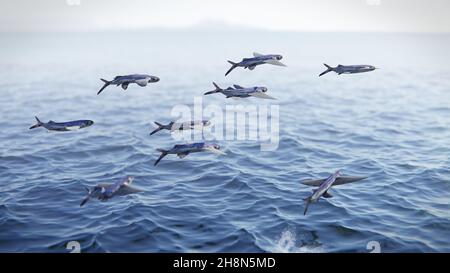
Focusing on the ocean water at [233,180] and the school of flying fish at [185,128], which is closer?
the school of flying fish at [185,128]

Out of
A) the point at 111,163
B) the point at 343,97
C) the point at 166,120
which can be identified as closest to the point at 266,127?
the point at 166,120

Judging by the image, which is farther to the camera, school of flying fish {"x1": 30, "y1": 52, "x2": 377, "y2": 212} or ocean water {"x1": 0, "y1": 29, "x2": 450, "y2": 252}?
ocean water {"x1": 0, "y1": 29, "x2": 450, "y2": 252}

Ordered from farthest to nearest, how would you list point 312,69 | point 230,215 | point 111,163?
point 312,69 < point 111,163 < point 230,215

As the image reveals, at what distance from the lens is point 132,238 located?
1263cm

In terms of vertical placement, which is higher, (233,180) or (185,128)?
(185,128)

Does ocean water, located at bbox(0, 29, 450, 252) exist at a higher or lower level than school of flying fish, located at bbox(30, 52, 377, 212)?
lower

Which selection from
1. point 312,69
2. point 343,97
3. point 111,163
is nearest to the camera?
point 111,163

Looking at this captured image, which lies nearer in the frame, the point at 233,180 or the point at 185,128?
the point at 185,128

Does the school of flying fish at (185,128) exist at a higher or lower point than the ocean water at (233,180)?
higher

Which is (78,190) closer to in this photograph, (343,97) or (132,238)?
(132,238)
